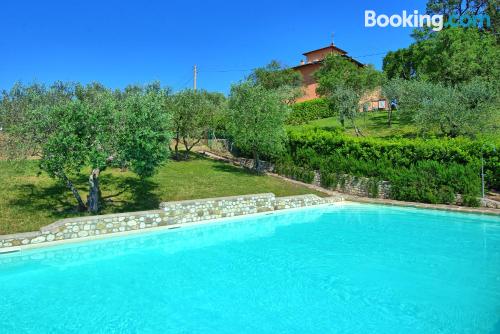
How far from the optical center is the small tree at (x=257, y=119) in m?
27.0

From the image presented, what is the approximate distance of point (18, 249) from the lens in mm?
13047

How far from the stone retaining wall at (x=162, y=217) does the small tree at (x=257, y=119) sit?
6644mm

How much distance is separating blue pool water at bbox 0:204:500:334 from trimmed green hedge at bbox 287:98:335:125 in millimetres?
31719

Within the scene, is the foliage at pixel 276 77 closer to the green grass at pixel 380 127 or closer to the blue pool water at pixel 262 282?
the green grass at pixel 380 127

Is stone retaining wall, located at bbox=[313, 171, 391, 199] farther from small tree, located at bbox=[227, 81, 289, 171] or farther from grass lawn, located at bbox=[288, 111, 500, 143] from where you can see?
grass lawn, located at bbox=[288, 111, 500, 143]

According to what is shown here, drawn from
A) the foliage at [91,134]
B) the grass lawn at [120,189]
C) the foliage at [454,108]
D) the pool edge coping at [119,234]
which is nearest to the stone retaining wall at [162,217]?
the pool edge coping at [119,234]

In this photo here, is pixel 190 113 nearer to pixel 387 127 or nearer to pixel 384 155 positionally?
pixel 384 155

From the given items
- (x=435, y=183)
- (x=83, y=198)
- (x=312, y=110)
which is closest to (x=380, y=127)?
(x=312, y=110)

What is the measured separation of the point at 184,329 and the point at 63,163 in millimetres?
9677

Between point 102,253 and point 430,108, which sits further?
point 430,108

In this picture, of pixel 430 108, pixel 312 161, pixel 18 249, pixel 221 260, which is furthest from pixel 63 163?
pixel 430 108

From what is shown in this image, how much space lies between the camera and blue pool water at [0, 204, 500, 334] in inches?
333

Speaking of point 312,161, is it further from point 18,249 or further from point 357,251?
point 18,249

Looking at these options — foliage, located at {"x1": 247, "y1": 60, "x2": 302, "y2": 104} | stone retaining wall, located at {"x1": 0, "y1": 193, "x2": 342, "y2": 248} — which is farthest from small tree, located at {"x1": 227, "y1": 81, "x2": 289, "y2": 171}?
foliage, located at {"x1": 247, "y1": 60, "x2": 302, "y2": 104}
